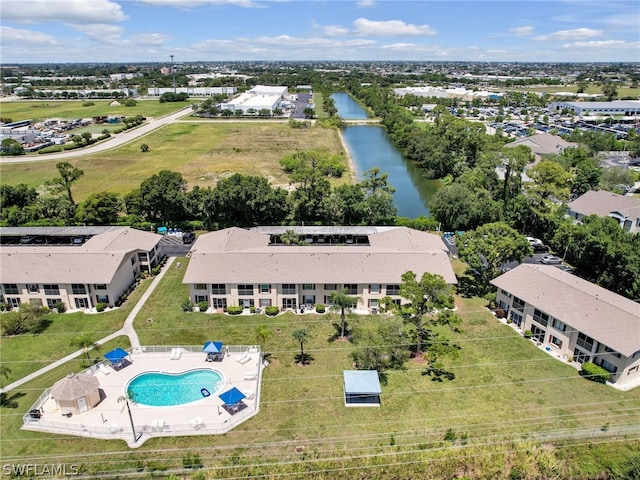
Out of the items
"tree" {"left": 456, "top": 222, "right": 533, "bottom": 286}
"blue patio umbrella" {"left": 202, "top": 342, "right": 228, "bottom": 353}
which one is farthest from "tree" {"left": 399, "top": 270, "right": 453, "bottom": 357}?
"blue patio umbrella" {"left": 202, "top": 342, "right": 228, "bottom": 353}

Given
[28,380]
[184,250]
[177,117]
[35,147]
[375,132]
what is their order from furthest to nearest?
1. [177,117]
2. [375,132]
3. [35,147]
4. [184,250]
5. [28,380]

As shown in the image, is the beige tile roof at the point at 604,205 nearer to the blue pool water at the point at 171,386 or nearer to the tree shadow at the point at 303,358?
the tree shadow at the point at 303,358

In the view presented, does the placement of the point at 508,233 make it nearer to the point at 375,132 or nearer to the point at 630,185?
the point at 630,185

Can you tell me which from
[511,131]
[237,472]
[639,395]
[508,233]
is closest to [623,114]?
[511,131]

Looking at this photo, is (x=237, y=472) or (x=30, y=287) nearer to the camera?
(x=237, y=472)

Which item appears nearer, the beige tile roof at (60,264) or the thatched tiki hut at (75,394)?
the thatched tiki hut at (75,394)

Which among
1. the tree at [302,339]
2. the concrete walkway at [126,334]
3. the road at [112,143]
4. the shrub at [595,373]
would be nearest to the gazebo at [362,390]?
the tree at [302,339]
